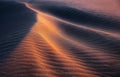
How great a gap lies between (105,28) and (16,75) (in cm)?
368

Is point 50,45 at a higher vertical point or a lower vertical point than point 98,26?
lower

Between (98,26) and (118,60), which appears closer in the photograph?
(118,60)

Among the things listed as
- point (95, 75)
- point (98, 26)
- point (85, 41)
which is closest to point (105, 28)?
point (98, 26)

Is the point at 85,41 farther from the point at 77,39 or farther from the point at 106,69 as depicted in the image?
the point at 106,69

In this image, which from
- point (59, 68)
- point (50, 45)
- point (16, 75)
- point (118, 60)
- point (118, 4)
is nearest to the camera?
point (16, 75)

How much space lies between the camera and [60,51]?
4.67 metres

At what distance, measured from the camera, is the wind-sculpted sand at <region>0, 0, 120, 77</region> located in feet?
12.9

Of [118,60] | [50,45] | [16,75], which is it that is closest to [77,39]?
[50,45]

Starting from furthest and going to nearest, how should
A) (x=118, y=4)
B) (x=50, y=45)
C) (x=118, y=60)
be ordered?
(x=118, y=4), (x=50, y=45), (x=118, y=60)

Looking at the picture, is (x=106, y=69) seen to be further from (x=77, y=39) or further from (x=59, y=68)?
(x=77, y=39)

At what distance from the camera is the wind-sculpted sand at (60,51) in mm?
3932

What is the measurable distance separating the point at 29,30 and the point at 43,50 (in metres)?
0.94

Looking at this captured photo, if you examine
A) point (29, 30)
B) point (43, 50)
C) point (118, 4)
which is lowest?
point (43, 50)

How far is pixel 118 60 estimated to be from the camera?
4.35 metres
